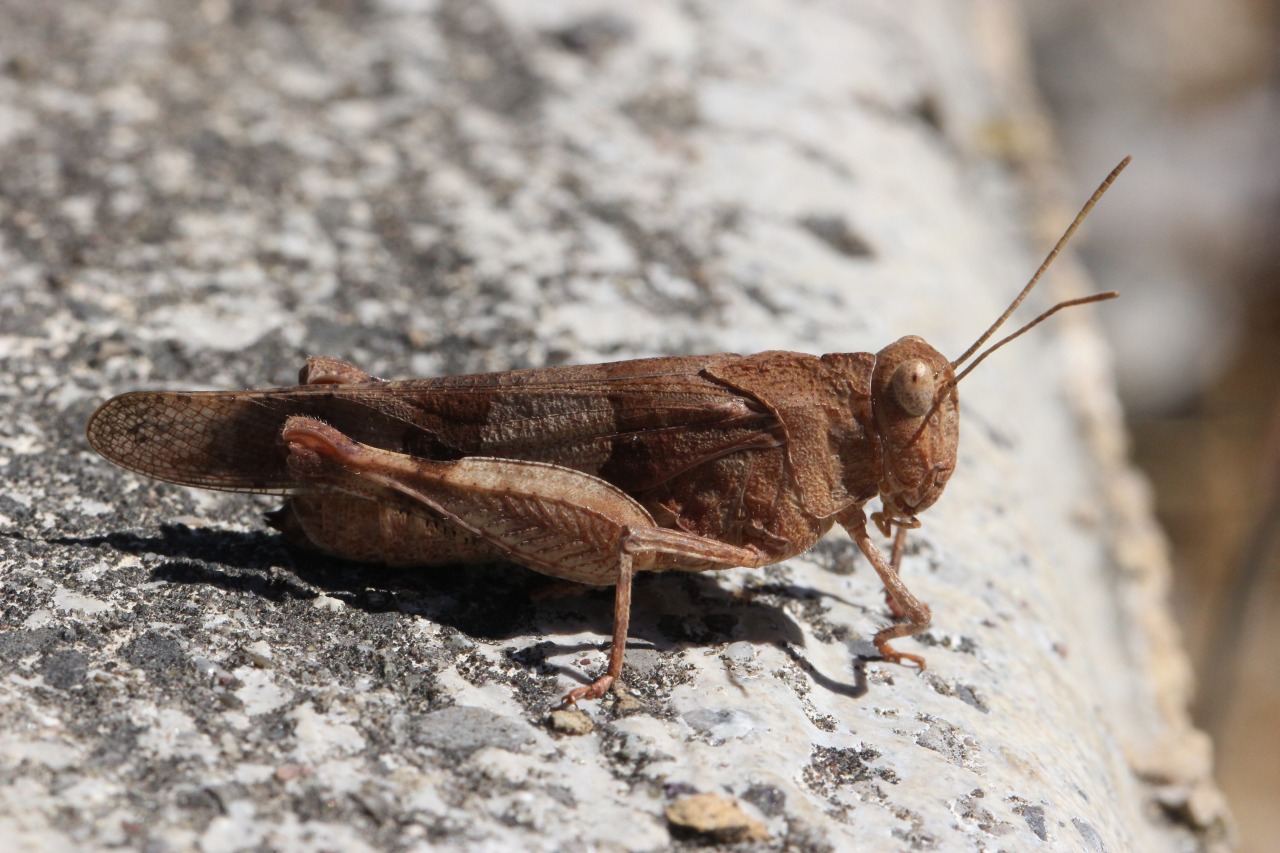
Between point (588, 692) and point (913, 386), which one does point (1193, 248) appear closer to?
point (913, 386)

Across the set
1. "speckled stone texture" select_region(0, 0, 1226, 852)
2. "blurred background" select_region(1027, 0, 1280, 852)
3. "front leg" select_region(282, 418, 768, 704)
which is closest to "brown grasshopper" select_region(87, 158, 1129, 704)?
"front leg" select_region(282, 418, 768, 704)

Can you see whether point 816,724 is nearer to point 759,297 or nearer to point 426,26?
point 759,297

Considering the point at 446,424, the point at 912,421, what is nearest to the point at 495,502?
the point at 446,424

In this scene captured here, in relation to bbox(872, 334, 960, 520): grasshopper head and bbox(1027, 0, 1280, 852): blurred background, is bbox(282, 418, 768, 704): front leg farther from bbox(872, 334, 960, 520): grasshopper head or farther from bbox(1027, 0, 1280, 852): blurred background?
bbox(1027, 0, 1280, 852): blurred background

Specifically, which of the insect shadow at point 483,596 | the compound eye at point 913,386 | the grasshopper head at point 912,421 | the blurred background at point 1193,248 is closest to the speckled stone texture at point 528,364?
→ the insect shadow at point 483,596

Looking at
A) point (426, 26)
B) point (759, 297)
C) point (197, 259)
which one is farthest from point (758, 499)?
point (426, 26)
